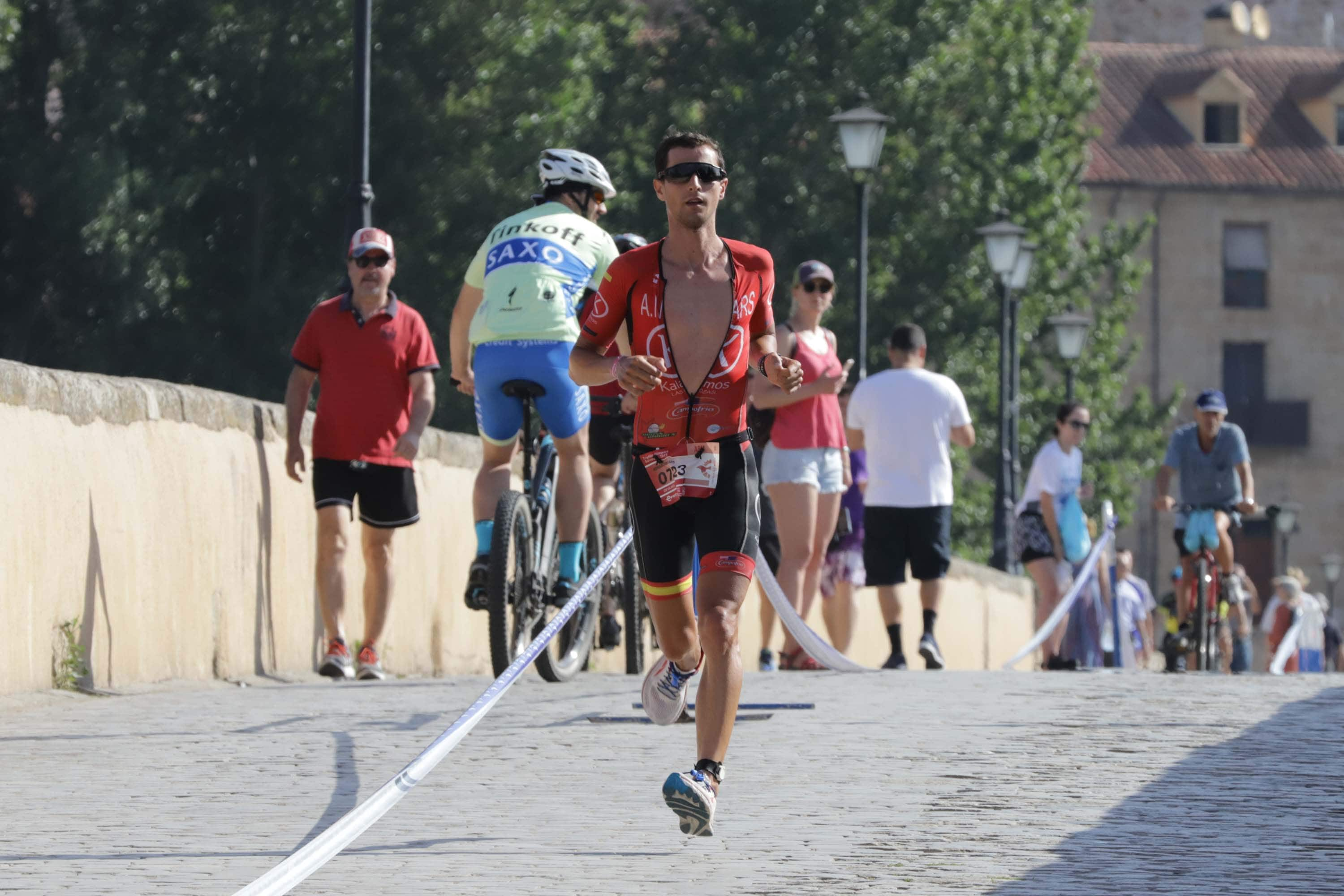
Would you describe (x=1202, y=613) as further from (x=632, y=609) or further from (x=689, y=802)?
(x=689, y=802)

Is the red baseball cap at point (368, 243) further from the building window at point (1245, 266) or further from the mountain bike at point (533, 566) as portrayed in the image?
the building window at point (1245, 266)

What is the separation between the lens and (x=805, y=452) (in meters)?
12.2

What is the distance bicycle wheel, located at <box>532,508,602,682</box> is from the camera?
10.4 metres

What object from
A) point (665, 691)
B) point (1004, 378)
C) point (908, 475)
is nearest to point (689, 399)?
point (665, 691)

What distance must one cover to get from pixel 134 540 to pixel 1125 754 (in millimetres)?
4565

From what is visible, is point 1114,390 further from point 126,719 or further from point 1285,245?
point 126,719

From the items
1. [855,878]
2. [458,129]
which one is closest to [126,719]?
[855,878]

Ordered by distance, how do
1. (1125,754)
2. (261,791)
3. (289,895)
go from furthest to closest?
(1125,754) → (261,791) → (289,895)

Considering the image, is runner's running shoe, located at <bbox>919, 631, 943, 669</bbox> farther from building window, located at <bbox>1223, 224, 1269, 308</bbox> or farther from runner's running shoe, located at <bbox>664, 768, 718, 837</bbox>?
building window, located at <bbox>1223, 224, 1269, 308</bbox>

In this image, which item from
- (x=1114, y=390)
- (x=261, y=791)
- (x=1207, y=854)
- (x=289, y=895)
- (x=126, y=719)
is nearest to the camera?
(x=289, y=895)

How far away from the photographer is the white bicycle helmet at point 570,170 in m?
10.2

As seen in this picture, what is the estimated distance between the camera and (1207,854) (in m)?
5.99

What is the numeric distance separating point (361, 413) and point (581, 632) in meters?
1.67

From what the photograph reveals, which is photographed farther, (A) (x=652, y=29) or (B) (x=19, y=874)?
(A) (x=652, y=29)
